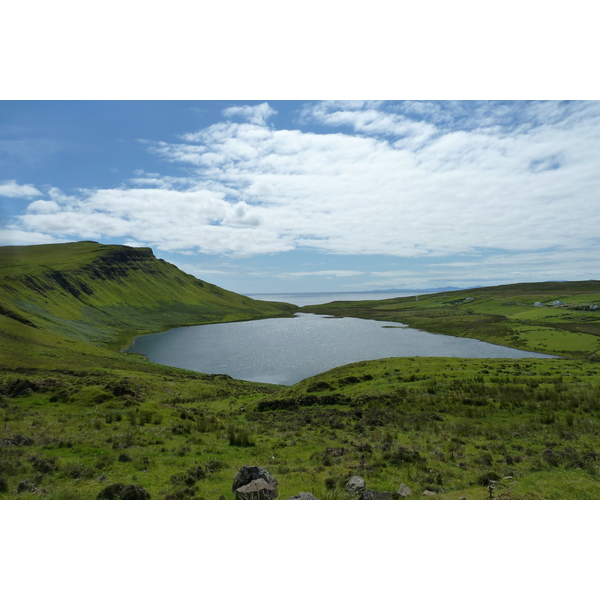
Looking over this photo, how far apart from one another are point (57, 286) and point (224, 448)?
182541mm

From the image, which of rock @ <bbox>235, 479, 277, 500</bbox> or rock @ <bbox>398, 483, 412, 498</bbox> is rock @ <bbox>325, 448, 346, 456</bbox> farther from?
rock @ <bbox>235, 479, 277, 500</bbox>

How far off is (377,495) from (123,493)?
397 inches

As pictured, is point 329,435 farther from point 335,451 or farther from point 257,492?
point 257,492

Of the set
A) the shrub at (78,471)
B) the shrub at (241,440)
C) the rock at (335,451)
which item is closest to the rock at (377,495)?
the rock at (335,451)

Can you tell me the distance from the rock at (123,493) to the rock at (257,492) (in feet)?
12.3

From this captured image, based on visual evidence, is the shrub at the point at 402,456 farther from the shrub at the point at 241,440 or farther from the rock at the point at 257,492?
the shrub at the point at 241,440

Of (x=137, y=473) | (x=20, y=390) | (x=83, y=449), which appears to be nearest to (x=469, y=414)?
(x=137, y=473)

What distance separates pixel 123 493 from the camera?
12.3 metres

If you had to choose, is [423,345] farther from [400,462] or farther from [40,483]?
[40,483]

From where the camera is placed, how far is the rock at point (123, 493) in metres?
12.3

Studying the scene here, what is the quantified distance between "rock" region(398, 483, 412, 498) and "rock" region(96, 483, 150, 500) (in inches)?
408

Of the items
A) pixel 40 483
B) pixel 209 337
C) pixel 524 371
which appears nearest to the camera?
pixel 40 483

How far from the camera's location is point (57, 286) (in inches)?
6230

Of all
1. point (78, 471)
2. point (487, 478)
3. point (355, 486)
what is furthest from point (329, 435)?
point (78, 471)
